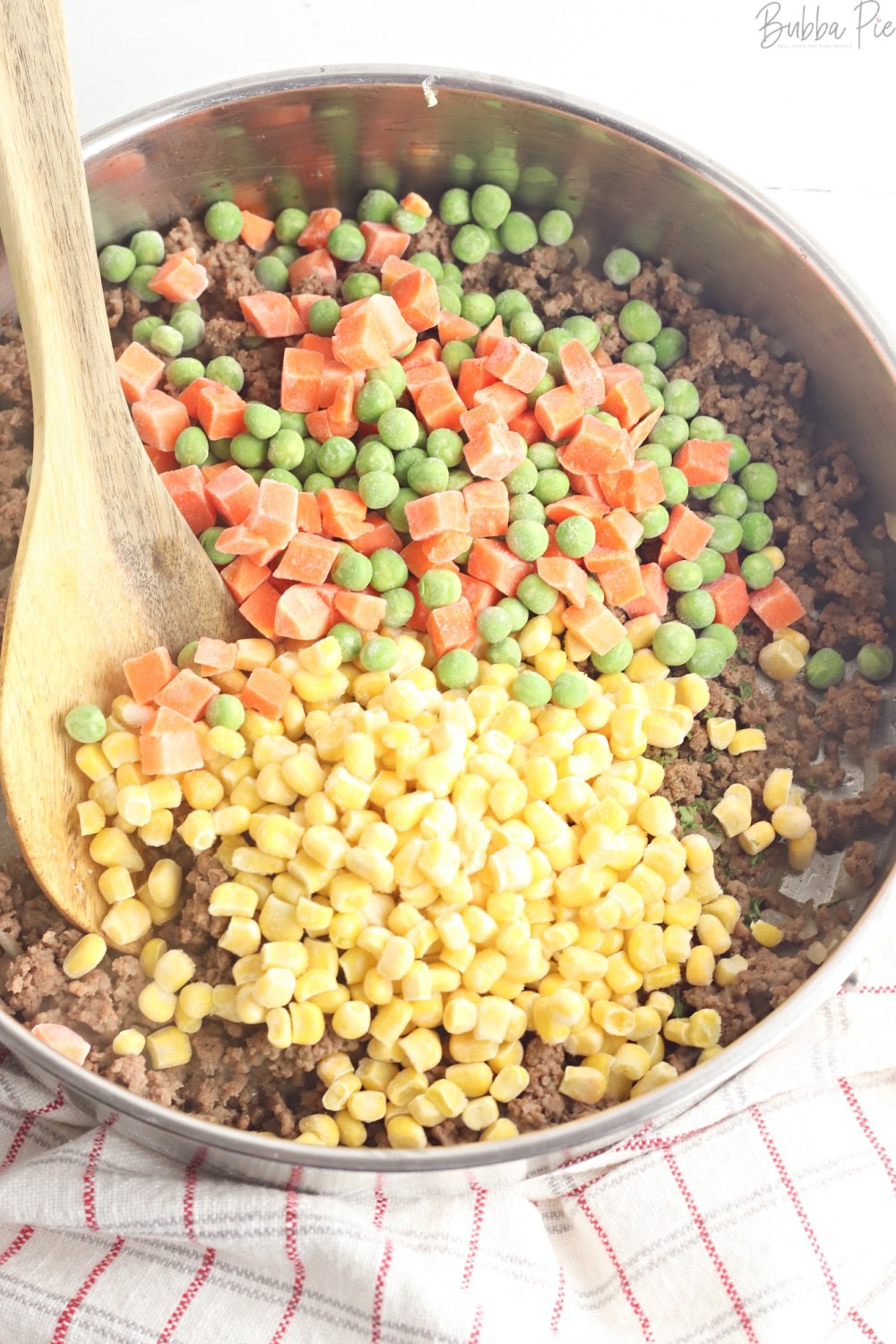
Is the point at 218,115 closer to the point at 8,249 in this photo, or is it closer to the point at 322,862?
the point at 8,249

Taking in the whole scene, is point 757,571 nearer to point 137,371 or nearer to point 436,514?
point 436,514

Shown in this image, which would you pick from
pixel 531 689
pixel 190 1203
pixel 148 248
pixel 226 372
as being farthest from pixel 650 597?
pixel 190 1203

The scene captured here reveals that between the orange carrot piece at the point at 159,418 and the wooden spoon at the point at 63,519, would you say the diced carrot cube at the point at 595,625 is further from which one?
the orange carrot piece at the point at 159,418

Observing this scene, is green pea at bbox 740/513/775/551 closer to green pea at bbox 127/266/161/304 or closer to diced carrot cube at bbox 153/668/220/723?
diced carrot cube at bbox 153/668/220/723

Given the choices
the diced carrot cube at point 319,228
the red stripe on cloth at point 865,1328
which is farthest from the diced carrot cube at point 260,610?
the red stripe on cloth at point 865,1328

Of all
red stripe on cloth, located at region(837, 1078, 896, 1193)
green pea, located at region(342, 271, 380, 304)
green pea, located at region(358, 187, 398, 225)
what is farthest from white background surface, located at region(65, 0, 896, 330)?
red stripe on cloth, located at region(837, 1078, 896, 1193)

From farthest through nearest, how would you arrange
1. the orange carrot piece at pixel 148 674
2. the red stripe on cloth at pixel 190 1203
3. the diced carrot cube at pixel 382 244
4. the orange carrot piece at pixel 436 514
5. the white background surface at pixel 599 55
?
the white background surface at pixel 599 55 → the diced carrot cube at pixel 382 244 → the orange carrot piece at pixel 436 514 → the orange carrot piece at pixel 148 674 → the red stripe on cloth at pixel 190 1203
